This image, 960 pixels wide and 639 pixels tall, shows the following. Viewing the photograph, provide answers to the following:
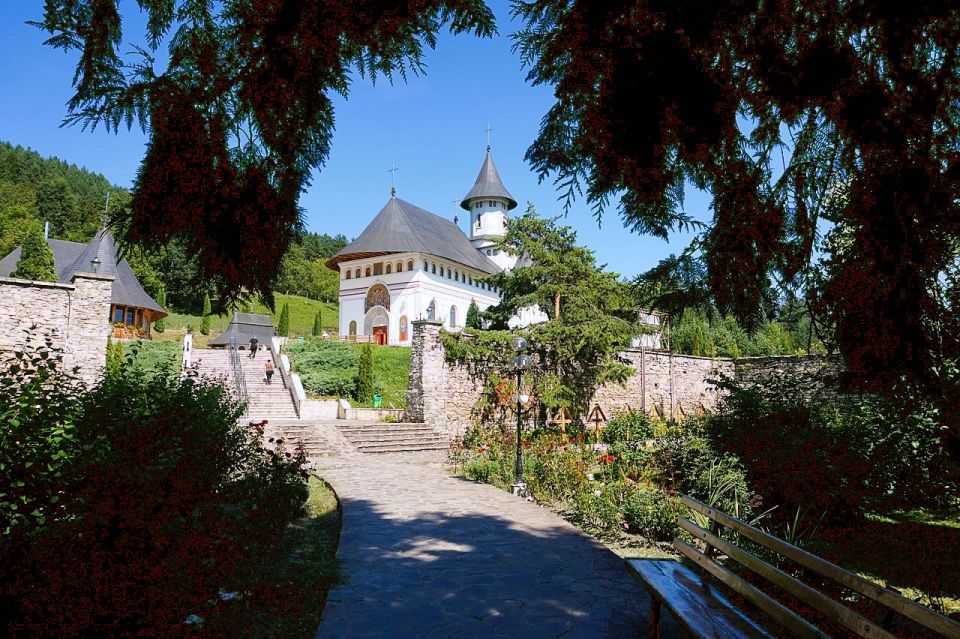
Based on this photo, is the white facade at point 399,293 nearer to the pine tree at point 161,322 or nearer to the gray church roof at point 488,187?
the gray church roof at point 488,187

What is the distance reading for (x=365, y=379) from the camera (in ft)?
78.4

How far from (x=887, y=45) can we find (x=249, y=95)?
281 cm

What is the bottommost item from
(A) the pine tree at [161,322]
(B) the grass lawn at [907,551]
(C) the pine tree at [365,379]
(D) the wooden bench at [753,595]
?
(B) the grass lawn at [907,551]

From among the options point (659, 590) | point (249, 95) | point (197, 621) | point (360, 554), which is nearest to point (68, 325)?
point (360, 554)

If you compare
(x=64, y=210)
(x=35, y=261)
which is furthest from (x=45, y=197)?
(x=35, y=261)

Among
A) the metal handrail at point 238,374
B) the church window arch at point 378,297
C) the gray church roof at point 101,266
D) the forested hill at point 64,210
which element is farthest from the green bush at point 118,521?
the church window arch at point 378,297

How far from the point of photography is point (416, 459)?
14062 mm

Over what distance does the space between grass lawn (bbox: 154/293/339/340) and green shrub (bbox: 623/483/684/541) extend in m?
34.9

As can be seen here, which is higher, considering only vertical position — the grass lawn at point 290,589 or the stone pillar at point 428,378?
the stone pillar at point 428,378

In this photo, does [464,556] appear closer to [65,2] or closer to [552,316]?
[65,2]

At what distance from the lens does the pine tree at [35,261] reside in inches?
967

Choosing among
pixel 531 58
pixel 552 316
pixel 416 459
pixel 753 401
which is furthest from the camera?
pixel 552 316

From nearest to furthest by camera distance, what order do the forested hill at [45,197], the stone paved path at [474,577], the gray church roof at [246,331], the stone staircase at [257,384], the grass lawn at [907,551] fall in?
the stone paved path at [474,577]
the grass lawn at [907,551]
the stone staircase at [257,384]
the gray church roof at [246,331]
the forested hill at [45,197]

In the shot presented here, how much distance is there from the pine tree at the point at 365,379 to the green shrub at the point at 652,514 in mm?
17966
